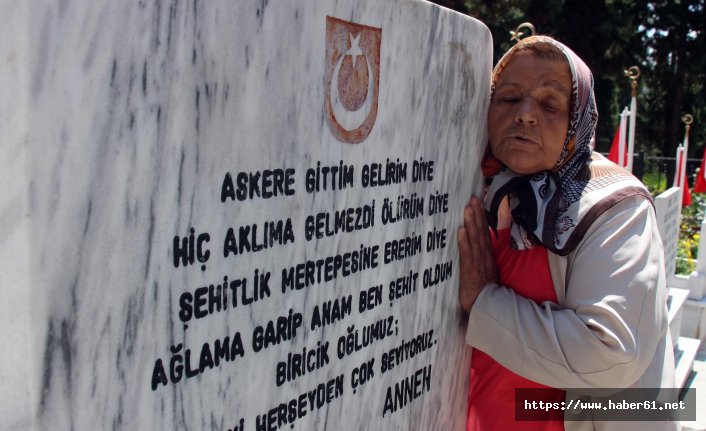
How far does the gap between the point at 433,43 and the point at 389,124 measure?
30 centimetres

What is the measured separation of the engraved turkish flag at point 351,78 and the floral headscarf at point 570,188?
559mm

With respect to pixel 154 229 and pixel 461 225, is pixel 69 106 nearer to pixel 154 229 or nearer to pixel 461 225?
pixel 154 229

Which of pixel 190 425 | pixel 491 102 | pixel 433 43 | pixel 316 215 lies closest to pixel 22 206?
pixel 190 425

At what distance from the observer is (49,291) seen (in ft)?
2.88

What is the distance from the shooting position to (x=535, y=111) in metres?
1.78

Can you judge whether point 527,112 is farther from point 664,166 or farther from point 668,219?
point 664,166

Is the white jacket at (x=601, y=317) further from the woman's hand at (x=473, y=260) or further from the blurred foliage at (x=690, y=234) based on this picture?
the blurred foliage at (x=690, y=234)

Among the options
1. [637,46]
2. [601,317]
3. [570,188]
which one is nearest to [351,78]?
[570,188]

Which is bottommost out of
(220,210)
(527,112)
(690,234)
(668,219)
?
(690,234)

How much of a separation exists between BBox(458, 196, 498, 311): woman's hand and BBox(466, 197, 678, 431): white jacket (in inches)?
5.2

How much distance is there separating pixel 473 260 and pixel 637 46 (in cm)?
2173

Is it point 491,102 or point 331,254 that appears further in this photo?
point 491,102

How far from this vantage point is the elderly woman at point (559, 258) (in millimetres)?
1668

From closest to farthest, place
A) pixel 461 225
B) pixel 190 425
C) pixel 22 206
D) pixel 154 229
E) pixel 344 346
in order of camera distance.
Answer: pixel 22 206 < pixel 154 229 < pixel 190 425 < pixel 344 346 < pixel 461 225
